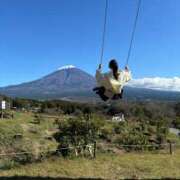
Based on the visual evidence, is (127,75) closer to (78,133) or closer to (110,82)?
(110,82)

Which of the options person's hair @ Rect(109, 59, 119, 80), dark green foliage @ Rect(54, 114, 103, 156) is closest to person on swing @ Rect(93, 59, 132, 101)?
person's hair @ Rect(109, 59, 119, 80)

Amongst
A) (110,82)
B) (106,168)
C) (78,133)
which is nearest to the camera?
(110,82)

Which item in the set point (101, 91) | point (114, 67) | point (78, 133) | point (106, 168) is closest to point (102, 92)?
point (101, 91)

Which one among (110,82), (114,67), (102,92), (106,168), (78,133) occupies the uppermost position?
(114,67)

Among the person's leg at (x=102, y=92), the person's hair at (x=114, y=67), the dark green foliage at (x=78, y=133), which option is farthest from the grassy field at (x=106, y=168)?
the person's hair at (x=114, y=67)

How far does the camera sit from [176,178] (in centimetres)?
848

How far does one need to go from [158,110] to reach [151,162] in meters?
31.2

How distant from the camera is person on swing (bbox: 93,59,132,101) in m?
5.69

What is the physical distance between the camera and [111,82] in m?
5.66

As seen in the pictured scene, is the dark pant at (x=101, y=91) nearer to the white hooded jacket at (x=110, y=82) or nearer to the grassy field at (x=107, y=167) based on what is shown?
the white hooded jacket at (x=110, y=82)

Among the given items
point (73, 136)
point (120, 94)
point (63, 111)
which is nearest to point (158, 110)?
point (63, 111)

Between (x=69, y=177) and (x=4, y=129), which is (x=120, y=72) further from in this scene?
(x=4, y=129)

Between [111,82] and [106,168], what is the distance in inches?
164

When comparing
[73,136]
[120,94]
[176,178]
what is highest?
[120,94]
